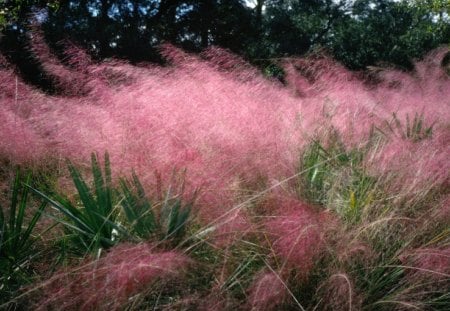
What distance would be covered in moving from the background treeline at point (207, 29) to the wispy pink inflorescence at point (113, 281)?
185cm

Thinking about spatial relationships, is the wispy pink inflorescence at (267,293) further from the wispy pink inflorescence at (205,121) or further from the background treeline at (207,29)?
the background treeline at (207,29)

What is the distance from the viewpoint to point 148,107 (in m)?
1.93

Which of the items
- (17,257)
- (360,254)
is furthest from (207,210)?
(17,257)

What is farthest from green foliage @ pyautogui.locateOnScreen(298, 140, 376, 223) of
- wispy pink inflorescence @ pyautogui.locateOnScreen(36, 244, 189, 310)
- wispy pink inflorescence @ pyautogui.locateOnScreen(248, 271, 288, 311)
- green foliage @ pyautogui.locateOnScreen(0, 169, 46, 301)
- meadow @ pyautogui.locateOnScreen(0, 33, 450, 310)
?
green foliage @ pyautogui.locateOnScreen(0, 169, 46, 301)

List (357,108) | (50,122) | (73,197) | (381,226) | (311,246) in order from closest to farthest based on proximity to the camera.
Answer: (311,246) < (381,226) < (73,197) < (50,122) < (357,108)

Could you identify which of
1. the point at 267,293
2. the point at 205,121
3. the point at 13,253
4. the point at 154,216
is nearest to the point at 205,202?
the point at 154,216

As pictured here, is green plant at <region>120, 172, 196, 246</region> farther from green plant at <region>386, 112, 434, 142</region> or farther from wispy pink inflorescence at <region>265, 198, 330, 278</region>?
green plant at <region>386, 112, 434, 142</region>

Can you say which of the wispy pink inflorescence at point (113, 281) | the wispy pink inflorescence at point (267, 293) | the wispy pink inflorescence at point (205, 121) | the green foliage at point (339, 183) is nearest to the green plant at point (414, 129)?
the wispy pink inflorescence at point (205, 121)

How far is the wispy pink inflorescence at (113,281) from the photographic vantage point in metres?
1.09

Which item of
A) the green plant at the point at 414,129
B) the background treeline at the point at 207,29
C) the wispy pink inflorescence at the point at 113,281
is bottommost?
the wispy pink inflorescence at the point at 113,281

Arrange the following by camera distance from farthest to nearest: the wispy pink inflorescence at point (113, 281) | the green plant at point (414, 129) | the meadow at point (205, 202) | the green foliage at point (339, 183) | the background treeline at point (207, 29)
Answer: the background treeline at point (207, 29) < the green plant at point (414, 129) < the green foliage at point (339, 183) < the meadow at point (205, 202) < the wispy pink inflorescence at point (113, 281)

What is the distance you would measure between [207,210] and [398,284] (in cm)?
74

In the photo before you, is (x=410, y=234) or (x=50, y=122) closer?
(x=410, y=234)

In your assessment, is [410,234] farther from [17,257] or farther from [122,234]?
[17,257]
